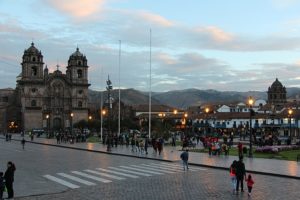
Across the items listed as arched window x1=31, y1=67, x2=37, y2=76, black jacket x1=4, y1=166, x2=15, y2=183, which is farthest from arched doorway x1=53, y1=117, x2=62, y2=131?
black jacket x1=4, y1=166, x2=15, y2=183

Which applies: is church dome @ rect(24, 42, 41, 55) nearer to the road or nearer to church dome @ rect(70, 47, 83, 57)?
church dome @ rect(70, 47, 83, 57)

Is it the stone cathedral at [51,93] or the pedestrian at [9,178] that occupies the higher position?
the stone cathedral at [51,93]

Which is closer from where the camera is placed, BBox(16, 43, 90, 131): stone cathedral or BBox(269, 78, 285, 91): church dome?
BBox(16, 43, 90, 131): stone cathedral

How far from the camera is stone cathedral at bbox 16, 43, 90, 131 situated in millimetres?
122375

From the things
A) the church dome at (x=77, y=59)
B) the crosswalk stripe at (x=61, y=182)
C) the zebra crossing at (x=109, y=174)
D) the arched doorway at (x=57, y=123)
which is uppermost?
the church dome at (x=77, y=59)

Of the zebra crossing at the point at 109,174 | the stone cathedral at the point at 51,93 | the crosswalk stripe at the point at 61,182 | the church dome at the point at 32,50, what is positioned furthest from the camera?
the church dome at the point at 32,50

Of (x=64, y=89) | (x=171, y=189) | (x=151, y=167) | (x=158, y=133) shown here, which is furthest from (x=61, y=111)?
(x=171, y=189)

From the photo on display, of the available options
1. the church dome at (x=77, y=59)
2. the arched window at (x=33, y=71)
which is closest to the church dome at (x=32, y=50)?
the arched window at (x=33, y=71)

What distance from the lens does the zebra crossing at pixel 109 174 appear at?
2258 cm

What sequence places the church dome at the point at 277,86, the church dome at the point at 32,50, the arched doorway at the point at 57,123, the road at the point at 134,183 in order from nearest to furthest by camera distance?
the road at the point at 134,183, the church dome at the point at 32,50, the arched doorway at the point at 57,123, the church dome at the point at 277,86

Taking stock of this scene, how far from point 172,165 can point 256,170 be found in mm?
6329

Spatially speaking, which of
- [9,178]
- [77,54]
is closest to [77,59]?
[77,54]

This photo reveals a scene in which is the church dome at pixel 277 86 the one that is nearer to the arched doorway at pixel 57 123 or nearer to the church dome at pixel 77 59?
the church dome at pixel 77 59

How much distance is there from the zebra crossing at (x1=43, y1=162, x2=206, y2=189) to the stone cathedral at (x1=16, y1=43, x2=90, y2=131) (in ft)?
306
